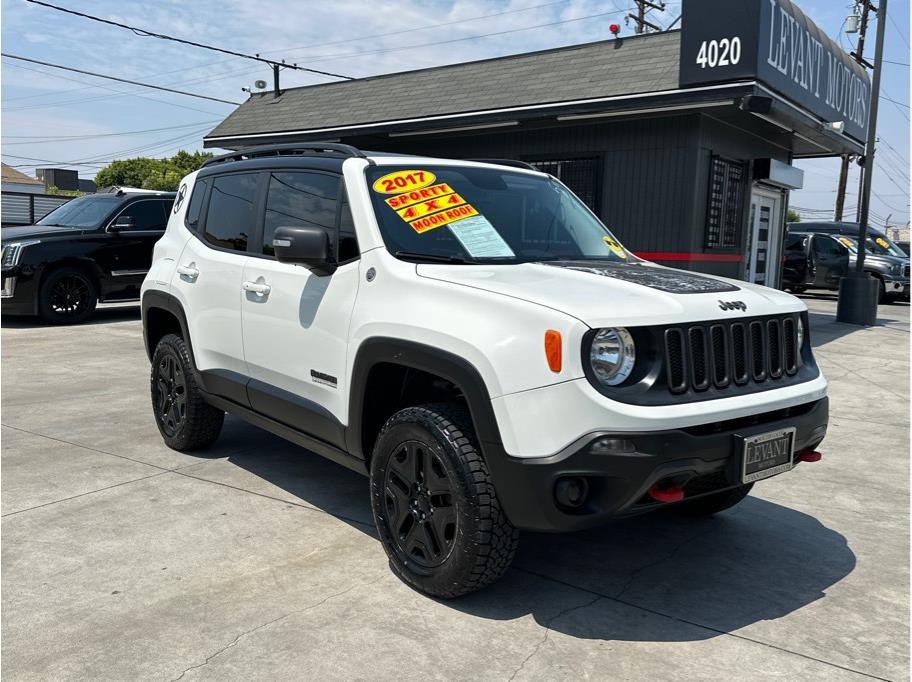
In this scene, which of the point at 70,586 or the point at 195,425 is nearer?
the point at 70,586

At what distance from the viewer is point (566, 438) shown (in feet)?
9.49

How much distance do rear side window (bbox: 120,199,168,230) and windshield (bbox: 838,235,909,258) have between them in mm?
16343

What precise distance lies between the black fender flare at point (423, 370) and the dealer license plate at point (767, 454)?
98 centimetres

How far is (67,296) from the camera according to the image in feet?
39.3

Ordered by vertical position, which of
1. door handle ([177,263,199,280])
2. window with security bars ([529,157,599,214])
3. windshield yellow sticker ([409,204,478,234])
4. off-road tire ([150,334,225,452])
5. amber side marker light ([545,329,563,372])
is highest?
window with security bars ([529,157,599,214])

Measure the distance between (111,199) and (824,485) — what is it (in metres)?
11.3

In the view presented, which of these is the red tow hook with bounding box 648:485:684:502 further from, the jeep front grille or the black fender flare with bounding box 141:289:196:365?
the black fender flare with bounding box 141:289:196:365

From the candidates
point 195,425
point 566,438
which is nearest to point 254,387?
point 195,425

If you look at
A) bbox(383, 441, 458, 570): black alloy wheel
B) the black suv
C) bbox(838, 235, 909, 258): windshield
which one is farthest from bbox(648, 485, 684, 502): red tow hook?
bbox(838, 235, 909, 258): windshield

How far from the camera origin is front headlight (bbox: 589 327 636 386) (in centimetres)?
297

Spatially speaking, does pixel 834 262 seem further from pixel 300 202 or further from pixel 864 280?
pixel 300 202

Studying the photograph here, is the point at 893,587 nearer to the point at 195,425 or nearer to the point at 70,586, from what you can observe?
the point at 70,586

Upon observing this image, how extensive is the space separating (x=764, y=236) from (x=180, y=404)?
41.1 ft

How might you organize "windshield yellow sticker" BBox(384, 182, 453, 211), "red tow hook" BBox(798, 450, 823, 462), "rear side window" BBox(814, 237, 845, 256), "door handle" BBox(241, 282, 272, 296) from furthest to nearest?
"rear side window" BBox(814, 237, 845, 256)
"door handle" BBox(241, 282, 272, 296)
"windshield yellow sticker" BBox(384, 182, 453, 211)
"red tow hook" BBox(798, 450, 823, 462)
